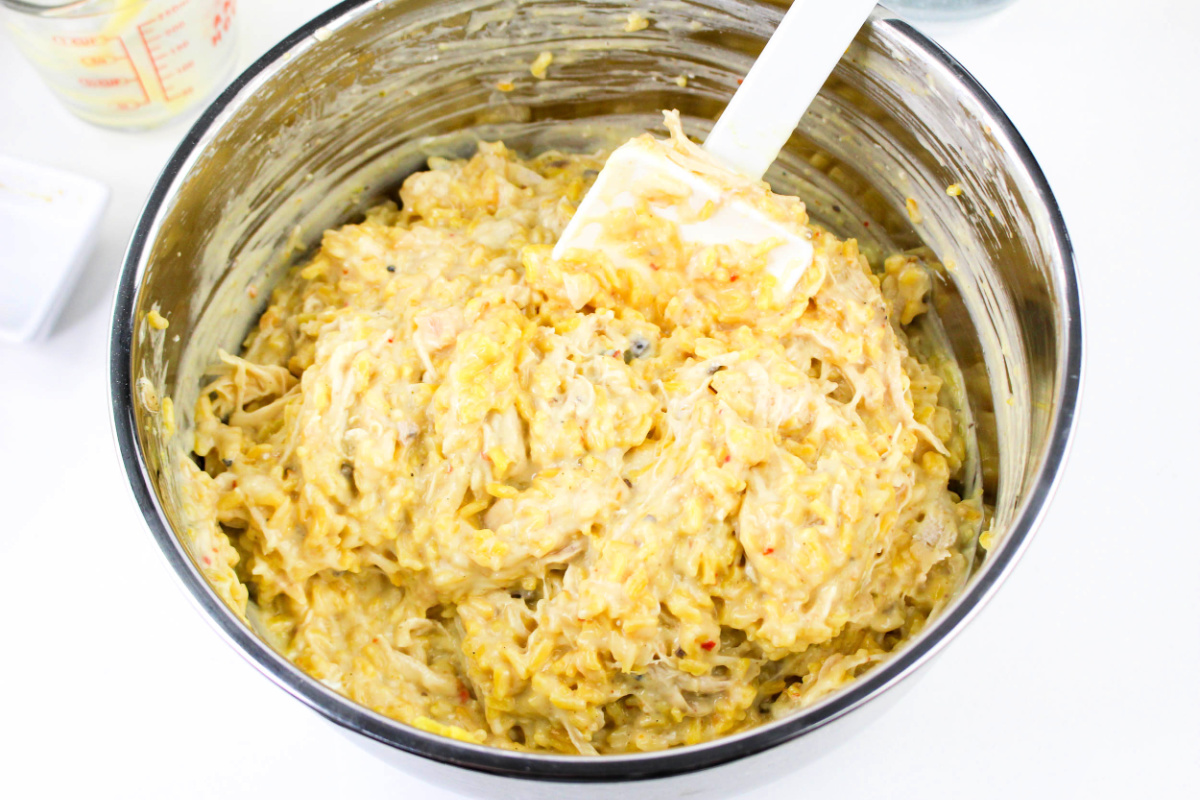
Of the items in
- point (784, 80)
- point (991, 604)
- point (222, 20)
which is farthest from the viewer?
point (222, 20)

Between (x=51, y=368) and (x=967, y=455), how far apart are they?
6.07 ft

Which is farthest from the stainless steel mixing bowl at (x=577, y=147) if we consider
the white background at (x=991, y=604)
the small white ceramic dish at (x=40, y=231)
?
the small white ceramic dish at (x=40, y=231)

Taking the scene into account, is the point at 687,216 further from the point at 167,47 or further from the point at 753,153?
the point at 167,47

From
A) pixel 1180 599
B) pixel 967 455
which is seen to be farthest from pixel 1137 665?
pixel 967 455

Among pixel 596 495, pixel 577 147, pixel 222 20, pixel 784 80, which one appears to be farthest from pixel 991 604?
pixel 222 20

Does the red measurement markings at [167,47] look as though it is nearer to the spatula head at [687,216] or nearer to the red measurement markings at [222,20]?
the red measurement markings at [222,20]

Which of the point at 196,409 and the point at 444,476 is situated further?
the point at 196,409

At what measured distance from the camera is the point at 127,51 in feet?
7.29

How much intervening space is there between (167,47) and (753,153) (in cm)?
127

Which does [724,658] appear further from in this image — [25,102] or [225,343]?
[25,102]

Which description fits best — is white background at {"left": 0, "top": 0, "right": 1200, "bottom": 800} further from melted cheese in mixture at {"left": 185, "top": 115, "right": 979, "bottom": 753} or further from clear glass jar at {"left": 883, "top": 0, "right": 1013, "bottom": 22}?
melted cheese in mixture at {"left": 185, "top": 115, "right": 979, "bottom": 753}

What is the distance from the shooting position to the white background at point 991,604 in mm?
1978

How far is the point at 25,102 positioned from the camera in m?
2.50

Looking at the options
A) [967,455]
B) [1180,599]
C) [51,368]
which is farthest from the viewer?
[51,368]
